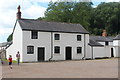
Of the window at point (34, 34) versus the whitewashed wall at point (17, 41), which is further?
the window at point (34, 34)

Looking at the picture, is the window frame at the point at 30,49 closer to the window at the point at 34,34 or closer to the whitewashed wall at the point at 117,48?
the window at the point at 34,34

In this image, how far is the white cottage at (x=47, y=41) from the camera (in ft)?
98.3

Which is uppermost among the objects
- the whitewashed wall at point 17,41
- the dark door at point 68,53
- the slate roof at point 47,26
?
the slate roof at point 47,26

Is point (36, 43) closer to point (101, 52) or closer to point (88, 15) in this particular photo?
point (101, 52)

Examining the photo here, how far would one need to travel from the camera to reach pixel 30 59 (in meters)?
29.9

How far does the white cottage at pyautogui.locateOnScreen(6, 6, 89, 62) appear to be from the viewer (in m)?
30.0

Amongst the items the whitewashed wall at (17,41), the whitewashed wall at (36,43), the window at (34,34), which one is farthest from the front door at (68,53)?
the whitewashed wall at (17,41)

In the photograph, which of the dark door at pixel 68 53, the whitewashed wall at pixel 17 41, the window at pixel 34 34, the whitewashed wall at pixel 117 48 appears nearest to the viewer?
the whitewashed wall at pixel 17 41

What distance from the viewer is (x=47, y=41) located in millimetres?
31719

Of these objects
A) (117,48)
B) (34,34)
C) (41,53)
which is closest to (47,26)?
(34,34)

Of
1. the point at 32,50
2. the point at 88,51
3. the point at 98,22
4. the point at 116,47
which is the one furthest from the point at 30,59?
the point at 98,22

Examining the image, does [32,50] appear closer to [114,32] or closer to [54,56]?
[54,56]

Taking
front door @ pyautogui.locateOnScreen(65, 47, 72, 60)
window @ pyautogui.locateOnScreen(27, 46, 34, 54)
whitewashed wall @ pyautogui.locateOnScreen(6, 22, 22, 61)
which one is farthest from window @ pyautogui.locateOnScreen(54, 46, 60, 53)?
whitewashed wall @ pyautogui.locateOnScreen(6, 22, 22, 61)

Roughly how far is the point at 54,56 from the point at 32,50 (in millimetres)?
3982
